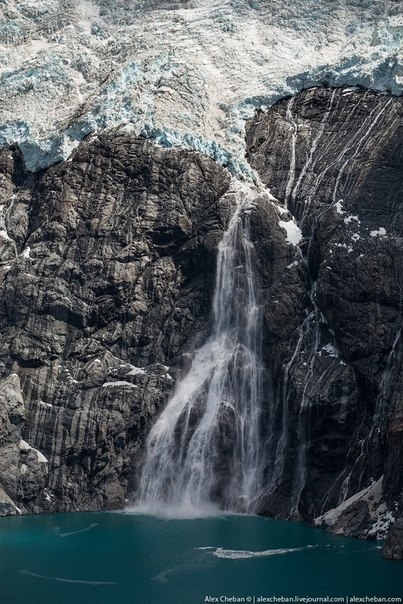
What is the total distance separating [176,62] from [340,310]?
1353 inches

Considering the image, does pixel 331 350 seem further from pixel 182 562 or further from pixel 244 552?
pixel 182 562

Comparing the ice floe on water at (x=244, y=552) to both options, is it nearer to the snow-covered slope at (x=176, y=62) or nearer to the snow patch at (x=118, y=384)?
the snow patch at (x=118, y=384)

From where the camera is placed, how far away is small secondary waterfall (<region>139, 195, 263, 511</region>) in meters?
81.4

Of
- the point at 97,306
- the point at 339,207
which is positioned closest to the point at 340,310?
the point at 339,207

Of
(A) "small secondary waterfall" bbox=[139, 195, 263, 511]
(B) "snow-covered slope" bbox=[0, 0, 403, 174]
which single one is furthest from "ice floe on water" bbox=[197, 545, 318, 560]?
(B) "snow-covered slope" bbox=[0, 0, 403, 174]

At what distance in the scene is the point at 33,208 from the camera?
97312 mm

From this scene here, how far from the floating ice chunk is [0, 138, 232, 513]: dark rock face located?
5101mm

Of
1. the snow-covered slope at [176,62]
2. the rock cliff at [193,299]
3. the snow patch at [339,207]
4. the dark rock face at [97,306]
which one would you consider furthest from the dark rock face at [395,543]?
the snow-covered slope at [176,62]

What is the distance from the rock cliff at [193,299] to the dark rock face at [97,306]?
13 cm

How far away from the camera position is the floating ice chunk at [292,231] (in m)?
88.6

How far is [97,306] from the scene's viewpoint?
89.4 m

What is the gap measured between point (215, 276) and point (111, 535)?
85.1 feet

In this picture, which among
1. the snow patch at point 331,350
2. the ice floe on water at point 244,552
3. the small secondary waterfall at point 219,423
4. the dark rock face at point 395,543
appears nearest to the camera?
the dark rock face at point 395,543

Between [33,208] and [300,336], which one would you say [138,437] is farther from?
[33,208]
